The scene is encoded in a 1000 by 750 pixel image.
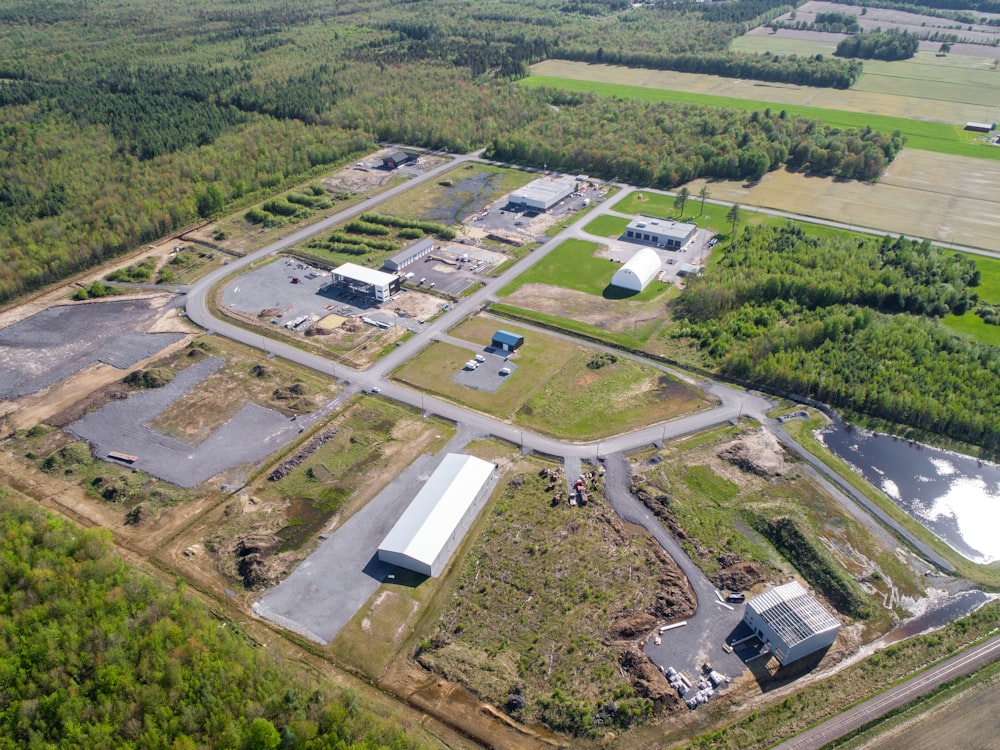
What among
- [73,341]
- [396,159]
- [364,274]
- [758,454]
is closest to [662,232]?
[364,274]

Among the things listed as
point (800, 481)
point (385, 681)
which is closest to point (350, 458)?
point (385, 681)

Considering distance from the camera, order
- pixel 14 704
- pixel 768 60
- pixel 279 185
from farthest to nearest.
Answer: pixel 768 60, pixel 279 185, pixel 14 704

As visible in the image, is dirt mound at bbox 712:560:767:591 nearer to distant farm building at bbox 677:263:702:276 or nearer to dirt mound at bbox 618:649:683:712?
dirt mound at bbox 618:649:683:712

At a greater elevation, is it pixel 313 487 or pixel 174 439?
pixel 174 439

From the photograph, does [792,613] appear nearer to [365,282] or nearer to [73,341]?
[365,282]

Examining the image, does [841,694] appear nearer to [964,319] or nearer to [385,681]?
[385,681]


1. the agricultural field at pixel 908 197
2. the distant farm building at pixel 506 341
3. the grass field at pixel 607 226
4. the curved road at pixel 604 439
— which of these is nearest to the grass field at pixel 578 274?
the curved road at pixel 604 439

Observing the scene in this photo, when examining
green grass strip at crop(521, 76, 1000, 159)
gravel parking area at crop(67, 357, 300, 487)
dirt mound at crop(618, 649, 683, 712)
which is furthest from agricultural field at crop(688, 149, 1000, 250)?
gravel parking area at crop(67, 357, 300, 487)
